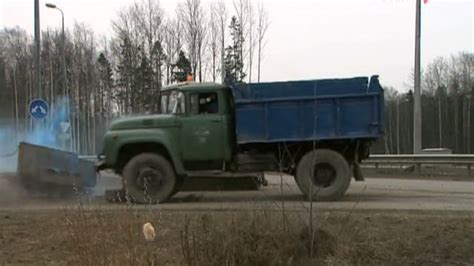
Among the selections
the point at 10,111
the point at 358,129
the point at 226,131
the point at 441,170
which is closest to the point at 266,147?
the point at 226,131

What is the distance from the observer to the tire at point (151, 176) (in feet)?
46.1

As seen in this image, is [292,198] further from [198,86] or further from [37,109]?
[37,109]

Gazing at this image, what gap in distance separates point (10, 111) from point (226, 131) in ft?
206

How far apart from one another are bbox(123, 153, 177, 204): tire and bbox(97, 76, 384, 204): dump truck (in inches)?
0.9

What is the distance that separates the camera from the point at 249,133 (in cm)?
1389

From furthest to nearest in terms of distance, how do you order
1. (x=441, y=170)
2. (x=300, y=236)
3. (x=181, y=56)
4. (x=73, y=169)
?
(x=181, y=56) < (x=441, y=170) < (x=73, y=169) < (x=300, y=236)

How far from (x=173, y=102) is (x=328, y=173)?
3.74 m

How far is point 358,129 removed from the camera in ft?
45.6

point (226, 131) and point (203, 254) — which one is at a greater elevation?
point (226, 131)

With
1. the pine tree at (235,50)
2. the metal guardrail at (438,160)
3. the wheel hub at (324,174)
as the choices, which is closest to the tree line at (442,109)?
the pine tree at (235,50)

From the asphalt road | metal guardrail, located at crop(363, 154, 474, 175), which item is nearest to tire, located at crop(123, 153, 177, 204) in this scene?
the asphalt road

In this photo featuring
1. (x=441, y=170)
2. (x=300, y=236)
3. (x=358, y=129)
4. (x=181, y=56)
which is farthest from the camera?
(x=181, y=56)

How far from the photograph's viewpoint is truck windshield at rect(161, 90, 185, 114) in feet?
46.5

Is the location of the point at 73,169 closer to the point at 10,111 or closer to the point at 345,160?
the point at 345,160
